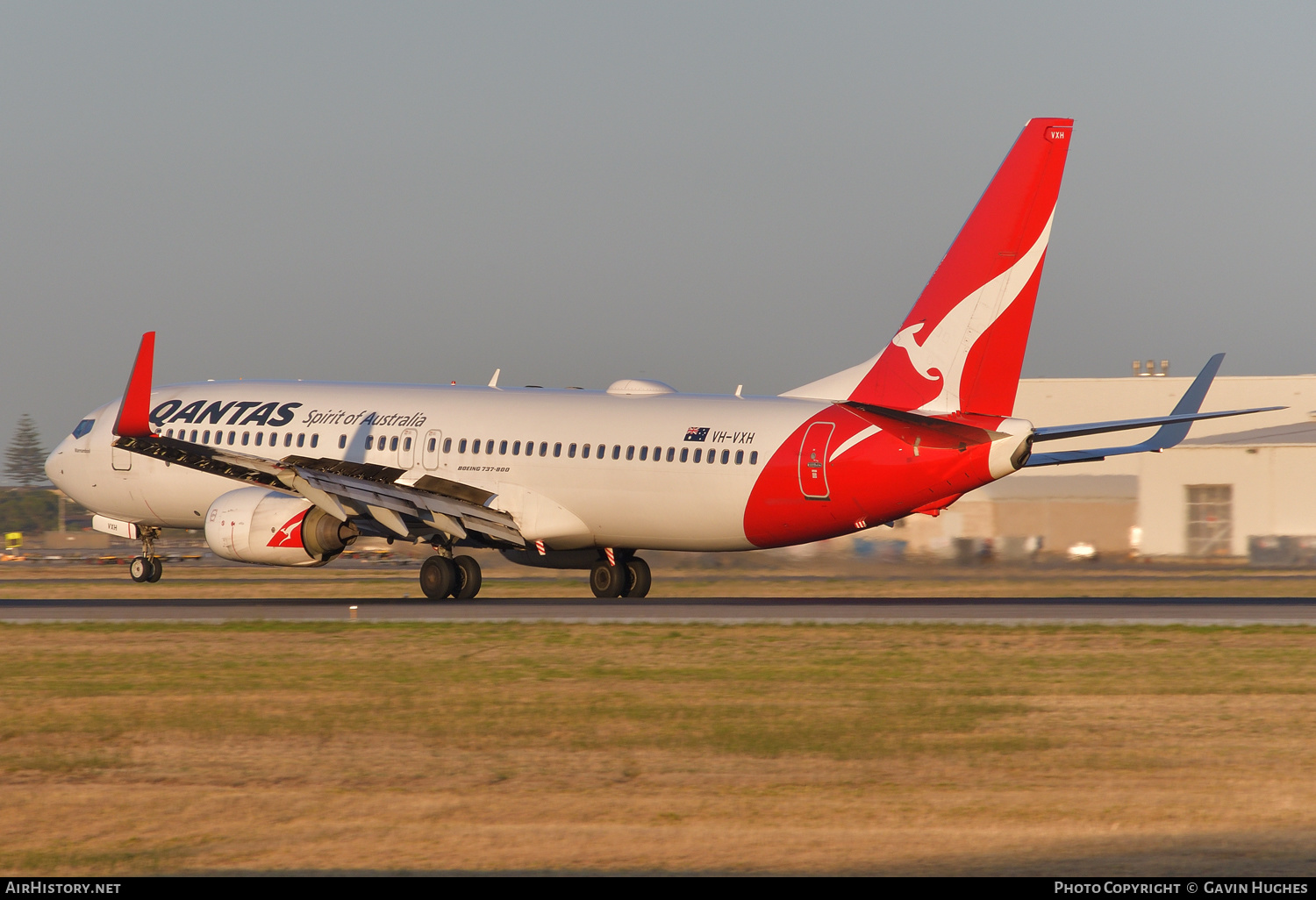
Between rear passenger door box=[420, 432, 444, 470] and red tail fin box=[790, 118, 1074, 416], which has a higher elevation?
red tail fin box=[790, 118, 1074, 416]

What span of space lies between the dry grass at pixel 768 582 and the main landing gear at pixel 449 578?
13.1 ft

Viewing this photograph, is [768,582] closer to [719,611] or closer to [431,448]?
[431,448]

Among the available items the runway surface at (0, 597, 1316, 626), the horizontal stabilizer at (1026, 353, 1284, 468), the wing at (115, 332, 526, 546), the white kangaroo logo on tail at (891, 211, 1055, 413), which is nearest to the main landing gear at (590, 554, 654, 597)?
the wing at (115, 332, 526, 546)

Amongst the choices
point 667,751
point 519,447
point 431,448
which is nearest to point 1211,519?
point 519,447

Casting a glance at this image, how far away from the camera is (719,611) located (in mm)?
29484

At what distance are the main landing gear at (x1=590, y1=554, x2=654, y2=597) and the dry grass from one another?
5.98ft

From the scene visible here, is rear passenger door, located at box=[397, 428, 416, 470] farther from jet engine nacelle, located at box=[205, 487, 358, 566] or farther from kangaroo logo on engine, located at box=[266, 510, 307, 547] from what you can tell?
kangaroo logo on engine, located at box=[266, 510, 307, 547]

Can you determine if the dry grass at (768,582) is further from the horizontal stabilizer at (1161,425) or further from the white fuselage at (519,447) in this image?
the horizontal stabilizer at (1161,425)

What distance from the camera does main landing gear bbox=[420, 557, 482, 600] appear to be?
3441 cm

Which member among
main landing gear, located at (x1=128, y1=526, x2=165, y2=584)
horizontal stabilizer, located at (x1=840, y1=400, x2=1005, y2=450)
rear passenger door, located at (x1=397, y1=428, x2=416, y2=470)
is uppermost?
horizontal stabilizer, located at (x1=840, y1=400, x2=1005, y2=450)

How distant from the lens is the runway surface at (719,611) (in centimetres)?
2770

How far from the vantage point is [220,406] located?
128ft

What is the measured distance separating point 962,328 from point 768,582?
17782 mm

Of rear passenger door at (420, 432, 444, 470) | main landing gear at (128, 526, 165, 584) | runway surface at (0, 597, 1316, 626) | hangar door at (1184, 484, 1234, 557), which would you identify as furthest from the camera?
hangar door at (1184, 484, 1234, 557)
